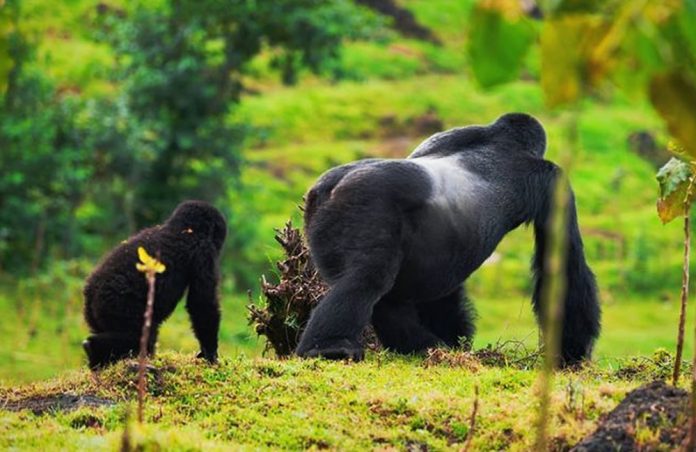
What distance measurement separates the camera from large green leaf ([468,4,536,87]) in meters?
3.35

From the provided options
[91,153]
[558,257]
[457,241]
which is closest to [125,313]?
[457,241]

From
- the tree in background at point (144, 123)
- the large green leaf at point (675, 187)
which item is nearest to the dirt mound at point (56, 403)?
the large green leaf at point (675, 187)

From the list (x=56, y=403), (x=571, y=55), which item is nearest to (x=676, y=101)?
(x=571, y=55)

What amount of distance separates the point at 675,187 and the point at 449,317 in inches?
130

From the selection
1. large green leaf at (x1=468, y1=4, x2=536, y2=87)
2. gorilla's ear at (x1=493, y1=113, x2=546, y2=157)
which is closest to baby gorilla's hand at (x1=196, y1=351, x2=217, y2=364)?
gorilla's ear at (x1=493, y1=113, x2=546, y2=157)

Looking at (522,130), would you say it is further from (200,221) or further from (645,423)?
(645,423)

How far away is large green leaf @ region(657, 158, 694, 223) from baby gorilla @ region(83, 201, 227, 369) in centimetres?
306

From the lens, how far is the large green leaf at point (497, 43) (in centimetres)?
335

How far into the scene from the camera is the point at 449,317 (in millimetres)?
9953

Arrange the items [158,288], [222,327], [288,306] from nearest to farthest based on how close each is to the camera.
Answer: [158,288]
[288,306]
[222,327]

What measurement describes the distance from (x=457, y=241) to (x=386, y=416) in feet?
7.93

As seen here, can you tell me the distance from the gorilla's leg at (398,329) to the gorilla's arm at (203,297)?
113cm

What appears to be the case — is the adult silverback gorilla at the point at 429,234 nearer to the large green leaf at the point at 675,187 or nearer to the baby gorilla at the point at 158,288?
the baby gorilla at the point at 158,288

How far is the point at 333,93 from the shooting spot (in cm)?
4319
